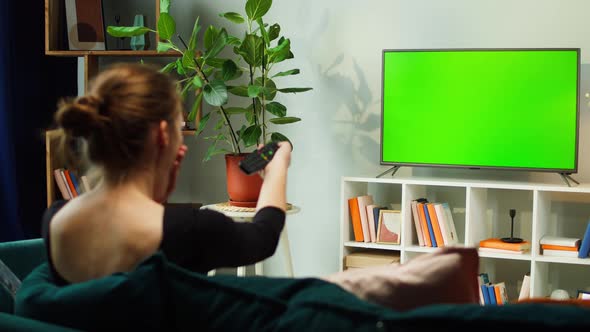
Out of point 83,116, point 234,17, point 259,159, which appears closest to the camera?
point 83,116

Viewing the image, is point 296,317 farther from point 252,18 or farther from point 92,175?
point 252,18

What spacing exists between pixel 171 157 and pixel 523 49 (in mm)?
2602

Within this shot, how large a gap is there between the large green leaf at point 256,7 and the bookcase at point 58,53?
53 centimetres

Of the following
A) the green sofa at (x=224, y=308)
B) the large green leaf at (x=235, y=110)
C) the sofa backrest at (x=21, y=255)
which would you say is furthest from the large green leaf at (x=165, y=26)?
the green sofa at (x=224, y=308)

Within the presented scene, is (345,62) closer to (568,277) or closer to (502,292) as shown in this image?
(502,292)

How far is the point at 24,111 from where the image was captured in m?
4.57

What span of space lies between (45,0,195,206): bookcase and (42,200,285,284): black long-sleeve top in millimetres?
2734

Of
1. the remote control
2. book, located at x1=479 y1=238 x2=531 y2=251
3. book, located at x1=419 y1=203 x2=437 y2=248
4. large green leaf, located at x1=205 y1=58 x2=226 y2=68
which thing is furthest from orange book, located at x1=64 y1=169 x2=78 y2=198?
the remote control

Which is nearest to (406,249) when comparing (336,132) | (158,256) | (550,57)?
(336,132)

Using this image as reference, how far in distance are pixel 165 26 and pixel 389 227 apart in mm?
1512

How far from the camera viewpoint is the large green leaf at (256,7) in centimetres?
397

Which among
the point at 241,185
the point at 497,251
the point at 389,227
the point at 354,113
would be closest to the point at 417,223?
the point at 389,227

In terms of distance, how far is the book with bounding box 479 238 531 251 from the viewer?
3.69m

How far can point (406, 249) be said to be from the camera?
386 centimetres
